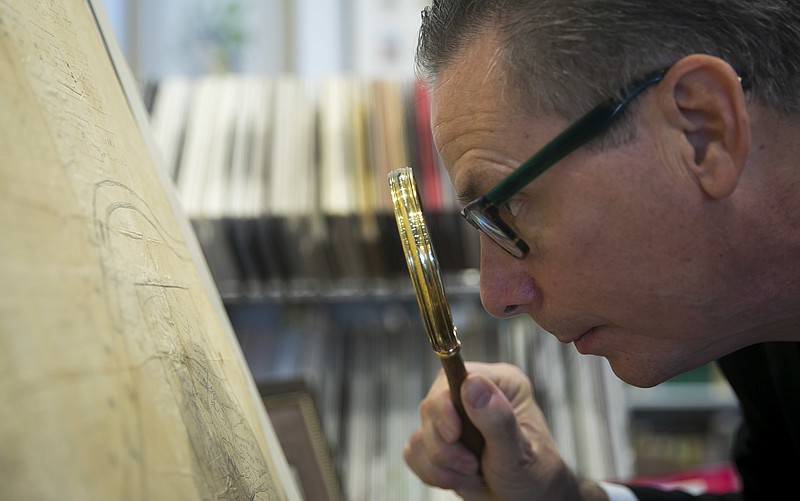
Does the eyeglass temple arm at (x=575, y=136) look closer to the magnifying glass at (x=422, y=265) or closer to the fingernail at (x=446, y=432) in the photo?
the magnifying glass at (x=422, y=265)

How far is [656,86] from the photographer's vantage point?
727 millimetres

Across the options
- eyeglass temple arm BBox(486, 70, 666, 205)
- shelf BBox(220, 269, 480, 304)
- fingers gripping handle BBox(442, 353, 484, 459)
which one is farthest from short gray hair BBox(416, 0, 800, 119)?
shelf BBox(220, 269, 480, 304)

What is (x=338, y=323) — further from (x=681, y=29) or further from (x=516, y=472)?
(x=681, y=29)

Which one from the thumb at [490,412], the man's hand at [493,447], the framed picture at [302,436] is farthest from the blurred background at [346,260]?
the thumb at [490,412]

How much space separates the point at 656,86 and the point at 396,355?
50.5 inches

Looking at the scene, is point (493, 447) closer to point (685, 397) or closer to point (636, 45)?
point (636, 45)

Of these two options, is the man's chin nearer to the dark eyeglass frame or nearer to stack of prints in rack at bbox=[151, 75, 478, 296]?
the dark eyeglass frame

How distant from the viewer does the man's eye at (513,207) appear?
2.59 feet

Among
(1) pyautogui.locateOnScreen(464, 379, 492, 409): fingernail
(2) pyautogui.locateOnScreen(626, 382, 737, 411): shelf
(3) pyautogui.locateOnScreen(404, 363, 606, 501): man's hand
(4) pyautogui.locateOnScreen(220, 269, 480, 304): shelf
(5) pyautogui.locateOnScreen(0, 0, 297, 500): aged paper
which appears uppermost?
(4) pyautogui.locateOnScreen(220, 269, 480, 304): shelf

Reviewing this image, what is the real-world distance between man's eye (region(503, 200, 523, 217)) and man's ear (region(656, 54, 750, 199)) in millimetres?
166

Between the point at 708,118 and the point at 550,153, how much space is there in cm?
15

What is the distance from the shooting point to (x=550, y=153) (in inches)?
29.3

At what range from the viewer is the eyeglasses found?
0.73 meters

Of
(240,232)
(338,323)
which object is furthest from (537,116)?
(338,323)
